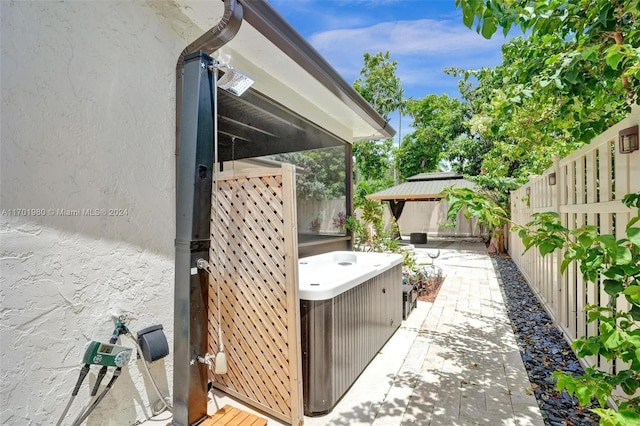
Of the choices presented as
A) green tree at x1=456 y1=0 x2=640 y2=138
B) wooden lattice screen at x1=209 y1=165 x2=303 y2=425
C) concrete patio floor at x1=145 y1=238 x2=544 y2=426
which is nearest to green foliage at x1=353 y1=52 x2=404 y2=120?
concrete patio floor at x1=145 y1=238 x2=544 y2=426

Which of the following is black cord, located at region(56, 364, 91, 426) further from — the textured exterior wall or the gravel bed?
the gravel bed

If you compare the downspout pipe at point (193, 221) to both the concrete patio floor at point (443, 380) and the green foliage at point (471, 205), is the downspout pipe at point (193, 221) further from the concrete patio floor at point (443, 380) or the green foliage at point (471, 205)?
the green foliage at point (471, 205)

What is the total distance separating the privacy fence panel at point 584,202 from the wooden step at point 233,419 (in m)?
2.55

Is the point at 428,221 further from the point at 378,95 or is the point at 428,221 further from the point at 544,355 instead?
the point at 544,355

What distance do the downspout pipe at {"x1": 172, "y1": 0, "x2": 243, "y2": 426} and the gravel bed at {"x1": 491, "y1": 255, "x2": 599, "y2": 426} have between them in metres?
2.87

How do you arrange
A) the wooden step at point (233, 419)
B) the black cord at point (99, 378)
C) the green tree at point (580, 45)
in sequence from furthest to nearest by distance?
the wooden step at point (233, 419)
the black cord at point (99, 378)
the green tree at point (580, 45)

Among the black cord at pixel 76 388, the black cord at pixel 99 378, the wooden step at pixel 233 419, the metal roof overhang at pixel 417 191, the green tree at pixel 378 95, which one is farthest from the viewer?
the green tree at pixel 378 95

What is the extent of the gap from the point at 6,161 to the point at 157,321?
4.99ft

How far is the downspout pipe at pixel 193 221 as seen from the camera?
2.30m

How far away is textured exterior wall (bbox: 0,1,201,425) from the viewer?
185 centimetres

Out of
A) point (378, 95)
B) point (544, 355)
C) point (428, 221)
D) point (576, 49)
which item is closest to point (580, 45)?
point (576, 49)

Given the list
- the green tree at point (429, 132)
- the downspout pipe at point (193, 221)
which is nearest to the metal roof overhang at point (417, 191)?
the green tree at point (429, 132)

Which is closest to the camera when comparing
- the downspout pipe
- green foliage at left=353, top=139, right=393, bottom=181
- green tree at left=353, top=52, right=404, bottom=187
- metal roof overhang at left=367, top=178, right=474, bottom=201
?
the downspout pipe

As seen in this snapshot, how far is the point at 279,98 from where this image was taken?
4266 millimetres
